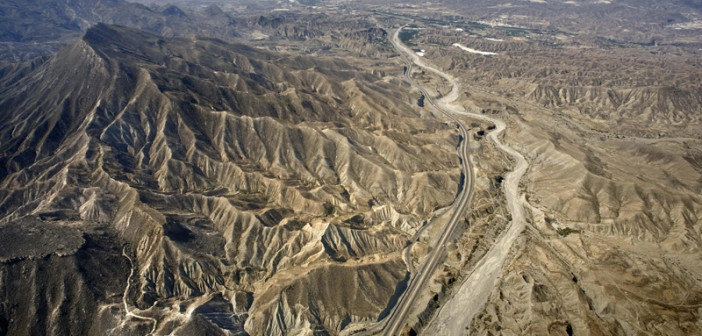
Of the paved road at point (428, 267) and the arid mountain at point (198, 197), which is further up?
the arid mountain at point (198, 197)

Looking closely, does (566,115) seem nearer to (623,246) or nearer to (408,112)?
(408,112)

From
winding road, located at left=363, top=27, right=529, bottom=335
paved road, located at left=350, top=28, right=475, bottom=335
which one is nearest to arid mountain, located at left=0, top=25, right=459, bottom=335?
paved road, located at left=350, top=28, right=475, bottom=335

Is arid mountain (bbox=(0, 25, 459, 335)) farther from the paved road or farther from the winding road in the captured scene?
the winding road

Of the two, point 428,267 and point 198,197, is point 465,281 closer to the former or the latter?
point 428,267

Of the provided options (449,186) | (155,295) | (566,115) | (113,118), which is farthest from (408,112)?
(155,295)

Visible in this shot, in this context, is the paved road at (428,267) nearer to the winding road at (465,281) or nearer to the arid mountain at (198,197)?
the winding road at (465,281)

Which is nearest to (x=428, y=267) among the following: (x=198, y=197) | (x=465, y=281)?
(x=465, y=281)

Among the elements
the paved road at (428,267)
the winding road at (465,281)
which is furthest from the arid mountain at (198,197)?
the winding road at (465,281)

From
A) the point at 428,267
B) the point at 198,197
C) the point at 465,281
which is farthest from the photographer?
the point at 198,197
